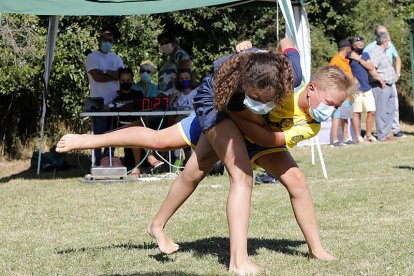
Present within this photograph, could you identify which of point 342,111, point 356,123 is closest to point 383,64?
point 356,123

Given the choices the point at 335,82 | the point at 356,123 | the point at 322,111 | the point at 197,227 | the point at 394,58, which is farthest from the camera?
the point at 394,58

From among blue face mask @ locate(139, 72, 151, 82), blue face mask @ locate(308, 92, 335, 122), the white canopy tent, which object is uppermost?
the white canopy tent

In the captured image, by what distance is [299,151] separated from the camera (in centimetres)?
1551

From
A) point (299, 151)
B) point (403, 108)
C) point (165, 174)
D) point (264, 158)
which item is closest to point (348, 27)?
point (403, 108)

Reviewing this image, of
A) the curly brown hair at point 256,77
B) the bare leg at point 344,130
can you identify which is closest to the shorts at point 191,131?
the curly brown hair at point 256,77

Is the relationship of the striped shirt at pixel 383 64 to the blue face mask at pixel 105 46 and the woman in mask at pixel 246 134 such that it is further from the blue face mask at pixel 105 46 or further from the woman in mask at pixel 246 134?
the woman in mask at pixel 246 134

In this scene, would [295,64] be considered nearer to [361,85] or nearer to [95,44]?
[95,44]

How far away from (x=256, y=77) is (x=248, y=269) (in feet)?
3.76

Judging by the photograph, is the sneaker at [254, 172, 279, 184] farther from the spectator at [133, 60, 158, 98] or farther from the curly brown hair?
the curly brown hair

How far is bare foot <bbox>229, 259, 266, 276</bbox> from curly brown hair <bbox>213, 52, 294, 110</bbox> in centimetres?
94

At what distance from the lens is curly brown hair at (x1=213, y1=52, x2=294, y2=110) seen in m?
4.93

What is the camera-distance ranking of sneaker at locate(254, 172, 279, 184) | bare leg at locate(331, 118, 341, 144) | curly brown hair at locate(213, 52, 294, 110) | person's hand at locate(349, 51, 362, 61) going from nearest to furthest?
1. curly brown hair at locate(213, 52, 294, 110)
2. sneaker at locate(254, 172, 279, 184)
3. person's hand at locate(349, 51, 362, 61)
4. bare leg at locate(331, 118, 341, 144)

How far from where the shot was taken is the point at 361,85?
16312 mm

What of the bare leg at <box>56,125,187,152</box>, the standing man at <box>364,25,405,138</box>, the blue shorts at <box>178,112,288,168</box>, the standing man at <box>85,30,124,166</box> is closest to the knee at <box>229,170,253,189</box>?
the blue shorts at <box>178,112,288,168</box>
